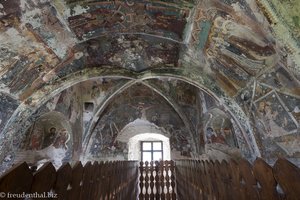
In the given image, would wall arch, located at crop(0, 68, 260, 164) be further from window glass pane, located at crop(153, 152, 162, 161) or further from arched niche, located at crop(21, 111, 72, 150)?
window glass pane, located at crop(153, 152, 162, 161)

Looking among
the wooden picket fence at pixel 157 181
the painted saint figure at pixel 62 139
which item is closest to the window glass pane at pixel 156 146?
the wooden picket fence at pixel 157 181

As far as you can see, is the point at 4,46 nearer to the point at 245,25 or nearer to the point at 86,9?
the point at 86,9

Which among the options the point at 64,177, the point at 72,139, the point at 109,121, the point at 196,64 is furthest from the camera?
the point at 109,121

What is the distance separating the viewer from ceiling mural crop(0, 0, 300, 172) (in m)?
3.93

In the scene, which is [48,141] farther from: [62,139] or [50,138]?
[62,139]

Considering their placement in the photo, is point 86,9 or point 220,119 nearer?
point 86,9

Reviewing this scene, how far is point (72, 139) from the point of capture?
8.27m

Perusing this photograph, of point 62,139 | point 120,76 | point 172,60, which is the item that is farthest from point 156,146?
point 172,60

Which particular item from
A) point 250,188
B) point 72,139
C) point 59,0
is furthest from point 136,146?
point 250,188

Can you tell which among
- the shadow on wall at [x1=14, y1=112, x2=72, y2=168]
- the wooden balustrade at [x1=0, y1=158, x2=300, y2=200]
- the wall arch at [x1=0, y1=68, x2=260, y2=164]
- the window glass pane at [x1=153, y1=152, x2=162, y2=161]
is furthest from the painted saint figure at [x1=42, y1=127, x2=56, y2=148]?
the wooden balustrade at [x1=0, y1=158, x2=300, y2=200]

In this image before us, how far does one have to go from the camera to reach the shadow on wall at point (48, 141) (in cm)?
735

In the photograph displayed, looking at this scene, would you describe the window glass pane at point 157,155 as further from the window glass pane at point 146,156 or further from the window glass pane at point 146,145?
Answer: the window glass pane at point 146,145

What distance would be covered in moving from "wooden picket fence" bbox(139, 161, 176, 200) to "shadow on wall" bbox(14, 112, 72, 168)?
3.15 meters

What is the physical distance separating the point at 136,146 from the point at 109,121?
2.12 metres
